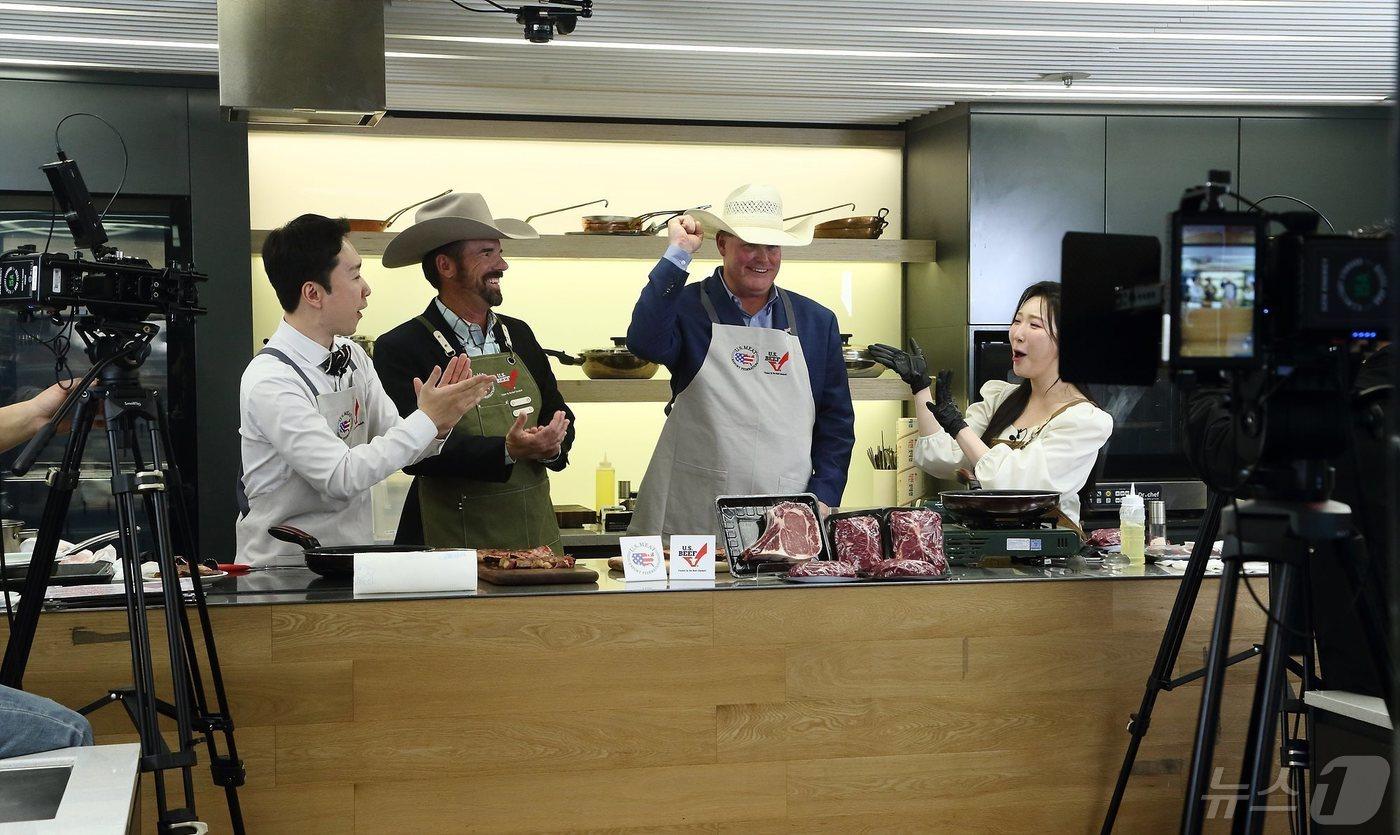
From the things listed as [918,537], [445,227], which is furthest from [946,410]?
[445,227]

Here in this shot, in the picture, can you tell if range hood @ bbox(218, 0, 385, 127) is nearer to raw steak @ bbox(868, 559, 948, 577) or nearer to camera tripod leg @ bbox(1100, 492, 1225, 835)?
raw steak @ bbox(868, 559, 948, 577)

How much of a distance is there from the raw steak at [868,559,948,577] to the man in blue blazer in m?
0.91

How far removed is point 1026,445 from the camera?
3748mm

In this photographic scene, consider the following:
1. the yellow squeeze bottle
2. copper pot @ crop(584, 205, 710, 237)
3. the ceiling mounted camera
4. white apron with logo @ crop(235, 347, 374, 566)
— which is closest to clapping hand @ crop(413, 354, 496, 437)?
white apron with logo @ crop(235, 347, 374, 566)

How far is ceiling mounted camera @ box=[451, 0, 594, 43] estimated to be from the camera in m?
3.61

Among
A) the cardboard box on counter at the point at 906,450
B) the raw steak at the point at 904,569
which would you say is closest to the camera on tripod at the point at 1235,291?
the raw steak at the point at 904,569

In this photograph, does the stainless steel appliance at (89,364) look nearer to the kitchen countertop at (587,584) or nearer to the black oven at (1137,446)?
the kitchen countertop at (587,584)

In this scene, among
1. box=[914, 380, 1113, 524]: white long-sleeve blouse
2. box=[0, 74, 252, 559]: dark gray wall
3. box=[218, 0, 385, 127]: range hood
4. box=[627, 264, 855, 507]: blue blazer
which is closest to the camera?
box=[218, 0, 385, 127]: range hood

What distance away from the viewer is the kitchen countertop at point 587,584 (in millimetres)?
2656

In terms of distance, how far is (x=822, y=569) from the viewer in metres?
2.87

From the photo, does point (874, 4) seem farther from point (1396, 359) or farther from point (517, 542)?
point (1396, 359)

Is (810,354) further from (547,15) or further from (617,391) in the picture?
(617,391)

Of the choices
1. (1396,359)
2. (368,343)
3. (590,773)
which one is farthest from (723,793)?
(368,343)

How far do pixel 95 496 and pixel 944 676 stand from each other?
11.2 feet
